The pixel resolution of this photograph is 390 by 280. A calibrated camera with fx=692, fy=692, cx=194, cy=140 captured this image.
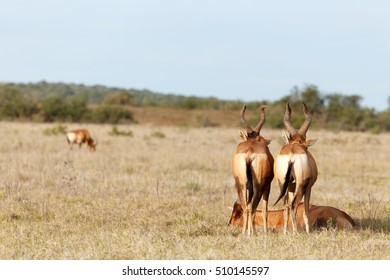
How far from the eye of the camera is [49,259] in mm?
7488

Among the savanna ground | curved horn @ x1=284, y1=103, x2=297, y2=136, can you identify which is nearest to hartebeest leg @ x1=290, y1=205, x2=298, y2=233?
the savanna ground

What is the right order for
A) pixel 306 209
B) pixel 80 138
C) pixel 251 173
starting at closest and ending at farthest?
pixel 251 173, pixel 306 209, pixel 80 138

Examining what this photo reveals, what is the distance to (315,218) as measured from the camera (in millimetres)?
9781

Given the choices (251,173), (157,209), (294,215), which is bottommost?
(157,209)

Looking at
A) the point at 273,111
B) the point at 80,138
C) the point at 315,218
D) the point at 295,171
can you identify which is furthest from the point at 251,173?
the point at 273,111

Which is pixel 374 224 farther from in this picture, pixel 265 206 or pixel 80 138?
pixel 80 138

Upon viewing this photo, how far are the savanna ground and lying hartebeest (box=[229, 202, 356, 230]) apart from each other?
0.28 m

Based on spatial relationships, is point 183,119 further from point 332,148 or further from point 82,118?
point 332,148

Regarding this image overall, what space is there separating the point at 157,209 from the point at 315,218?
2780mm

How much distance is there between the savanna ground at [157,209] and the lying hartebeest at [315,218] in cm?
28

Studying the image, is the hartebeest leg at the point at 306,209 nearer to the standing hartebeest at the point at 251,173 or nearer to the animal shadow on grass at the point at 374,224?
the standing hartebeest at the point at 251,173

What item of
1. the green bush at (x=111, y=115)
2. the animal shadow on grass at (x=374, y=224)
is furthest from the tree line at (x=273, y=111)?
the animal shadow on grass at (x=374, y=224)

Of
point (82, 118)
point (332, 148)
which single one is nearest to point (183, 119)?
point (82, 118)
